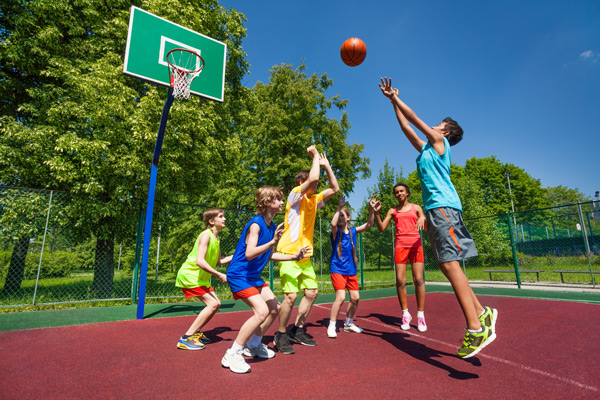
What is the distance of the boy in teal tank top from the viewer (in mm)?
3775

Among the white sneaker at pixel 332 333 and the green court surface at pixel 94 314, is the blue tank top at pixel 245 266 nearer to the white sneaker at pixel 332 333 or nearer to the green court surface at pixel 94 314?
the white sneaker at pixel 332 333

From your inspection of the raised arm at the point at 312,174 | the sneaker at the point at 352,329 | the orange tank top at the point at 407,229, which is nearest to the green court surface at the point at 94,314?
the sneaker at the point at 352,329

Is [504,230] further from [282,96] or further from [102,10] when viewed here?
[102,10]

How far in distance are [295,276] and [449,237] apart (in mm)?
1798

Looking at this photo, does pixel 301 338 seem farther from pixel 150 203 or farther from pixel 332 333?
pixel 150 203

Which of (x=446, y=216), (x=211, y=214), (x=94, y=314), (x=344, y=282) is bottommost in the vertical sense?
(x=94, y=314)

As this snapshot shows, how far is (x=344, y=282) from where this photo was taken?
445 centimetres

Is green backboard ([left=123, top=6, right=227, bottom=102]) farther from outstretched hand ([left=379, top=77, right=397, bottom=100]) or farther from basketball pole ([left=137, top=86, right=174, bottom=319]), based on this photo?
outstretched hand ([left=379, top=77, right=397, bottom=100])

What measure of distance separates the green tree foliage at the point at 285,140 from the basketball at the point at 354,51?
13.0 meters

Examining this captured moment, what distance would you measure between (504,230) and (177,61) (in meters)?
19.2

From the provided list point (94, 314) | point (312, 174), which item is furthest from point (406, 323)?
point (94, 314)

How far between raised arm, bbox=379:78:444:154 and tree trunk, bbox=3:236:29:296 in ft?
27.8

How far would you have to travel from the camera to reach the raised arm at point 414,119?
111 inches

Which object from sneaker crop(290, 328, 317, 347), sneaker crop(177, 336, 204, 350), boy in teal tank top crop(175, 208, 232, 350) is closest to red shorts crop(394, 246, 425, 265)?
sneaker crop(290, 328, 317, 347)
